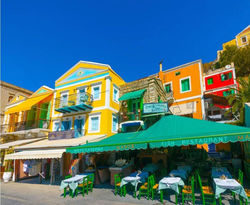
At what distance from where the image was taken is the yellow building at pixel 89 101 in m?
15.1

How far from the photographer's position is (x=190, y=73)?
17766 mm

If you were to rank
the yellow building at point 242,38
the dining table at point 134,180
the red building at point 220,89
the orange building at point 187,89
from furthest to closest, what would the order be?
the yellow building at point 242,38 → the red building at point 220,89 → the orange building at point 187,89 → the dining table at point 134,180

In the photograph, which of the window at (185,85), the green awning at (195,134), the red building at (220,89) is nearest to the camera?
the green awning at (195,134)

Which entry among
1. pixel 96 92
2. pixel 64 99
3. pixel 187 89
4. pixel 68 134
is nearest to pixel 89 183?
pixel 68 134

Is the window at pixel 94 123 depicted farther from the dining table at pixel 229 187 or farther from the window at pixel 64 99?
the dining table at pixel 229 187

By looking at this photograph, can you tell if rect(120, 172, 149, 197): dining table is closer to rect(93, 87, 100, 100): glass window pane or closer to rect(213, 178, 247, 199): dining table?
rect(213, 178, 247, 199): dining table

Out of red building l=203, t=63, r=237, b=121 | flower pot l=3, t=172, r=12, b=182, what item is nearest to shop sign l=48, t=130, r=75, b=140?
flower pot l=3, t=172, r=12, b=182

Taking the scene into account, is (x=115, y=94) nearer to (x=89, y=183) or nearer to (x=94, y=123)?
(x=94, y=123)

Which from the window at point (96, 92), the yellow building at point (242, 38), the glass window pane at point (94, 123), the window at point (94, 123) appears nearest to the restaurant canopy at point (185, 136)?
the window at point (94, 123)

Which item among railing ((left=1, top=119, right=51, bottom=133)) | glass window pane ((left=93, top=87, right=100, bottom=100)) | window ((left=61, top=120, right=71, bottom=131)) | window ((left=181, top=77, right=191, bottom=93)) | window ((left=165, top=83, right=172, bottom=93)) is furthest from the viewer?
window ((left=165, top=83, right=172, bottom=93))

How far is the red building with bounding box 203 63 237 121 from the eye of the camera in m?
17.3

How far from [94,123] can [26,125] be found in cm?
1031

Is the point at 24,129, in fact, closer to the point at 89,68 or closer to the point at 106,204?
the point at 89,68

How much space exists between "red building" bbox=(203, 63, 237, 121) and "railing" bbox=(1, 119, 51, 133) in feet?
58.8
